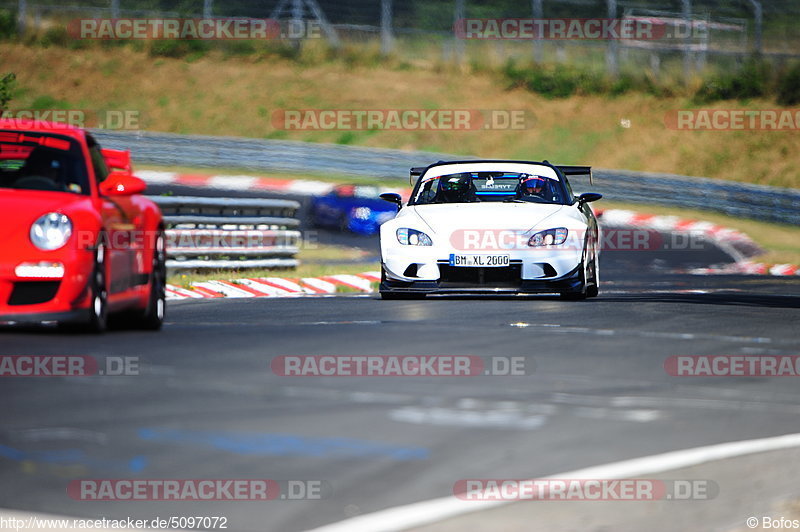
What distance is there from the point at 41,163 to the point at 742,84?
35079 mm

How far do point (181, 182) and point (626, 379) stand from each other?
25922 millimetres

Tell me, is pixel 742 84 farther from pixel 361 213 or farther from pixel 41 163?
pixel 41 163

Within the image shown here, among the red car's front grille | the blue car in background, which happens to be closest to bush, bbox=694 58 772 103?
the blue car in background

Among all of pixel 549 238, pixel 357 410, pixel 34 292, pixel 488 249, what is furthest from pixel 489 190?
pixel 357 410

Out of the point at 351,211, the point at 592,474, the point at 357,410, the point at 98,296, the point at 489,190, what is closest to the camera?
the point at 592,474

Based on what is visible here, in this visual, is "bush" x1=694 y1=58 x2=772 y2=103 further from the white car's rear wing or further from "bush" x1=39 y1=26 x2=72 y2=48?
the white car's rear wing

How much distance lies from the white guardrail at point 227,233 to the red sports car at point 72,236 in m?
6.04

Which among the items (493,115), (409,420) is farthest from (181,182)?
(409,420)

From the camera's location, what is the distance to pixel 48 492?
473 centimetres

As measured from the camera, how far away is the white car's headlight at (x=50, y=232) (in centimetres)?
821

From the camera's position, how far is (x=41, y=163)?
29.6 feet

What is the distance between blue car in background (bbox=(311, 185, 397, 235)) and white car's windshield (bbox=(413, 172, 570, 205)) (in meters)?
13.0

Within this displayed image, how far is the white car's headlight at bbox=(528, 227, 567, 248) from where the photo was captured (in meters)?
12.5

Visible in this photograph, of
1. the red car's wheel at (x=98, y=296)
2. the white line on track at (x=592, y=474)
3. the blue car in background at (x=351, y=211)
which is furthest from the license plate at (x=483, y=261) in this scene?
the blue car in background at (x=351, y=211)
